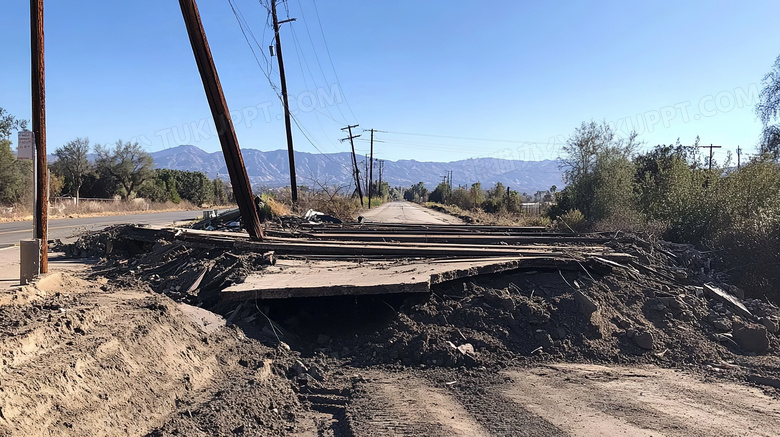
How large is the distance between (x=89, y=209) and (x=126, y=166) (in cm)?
1647

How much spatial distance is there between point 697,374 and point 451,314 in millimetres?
2872

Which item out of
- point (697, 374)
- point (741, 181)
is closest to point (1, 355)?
point (697, 374)

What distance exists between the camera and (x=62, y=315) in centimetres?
482

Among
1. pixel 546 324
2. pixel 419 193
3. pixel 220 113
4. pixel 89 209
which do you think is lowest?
pixel 546 324

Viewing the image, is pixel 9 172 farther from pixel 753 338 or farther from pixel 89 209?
pixel 753 338

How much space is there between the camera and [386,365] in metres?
5.60

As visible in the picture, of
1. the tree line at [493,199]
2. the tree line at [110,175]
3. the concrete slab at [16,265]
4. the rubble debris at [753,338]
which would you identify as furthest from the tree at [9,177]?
the rubble debris at [753,338]

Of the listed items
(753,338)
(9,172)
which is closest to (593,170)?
(753,338)

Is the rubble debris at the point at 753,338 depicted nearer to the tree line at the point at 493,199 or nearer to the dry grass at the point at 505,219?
the dry grass at the point at 505,219

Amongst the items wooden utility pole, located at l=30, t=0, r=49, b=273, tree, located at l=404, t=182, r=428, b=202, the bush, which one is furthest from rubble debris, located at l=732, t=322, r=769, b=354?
tree, located at l=404, t=182, r=428, b=202

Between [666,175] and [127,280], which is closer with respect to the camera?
[127,280]

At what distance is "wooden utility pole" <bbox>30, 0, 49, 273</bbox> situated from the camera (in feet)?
27.6

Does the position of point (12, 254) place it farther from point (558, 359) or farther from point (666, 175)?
point (666, 175)

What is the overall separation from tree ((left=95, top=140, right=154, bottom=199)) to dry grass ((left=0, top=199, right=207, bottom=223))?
4.21m
